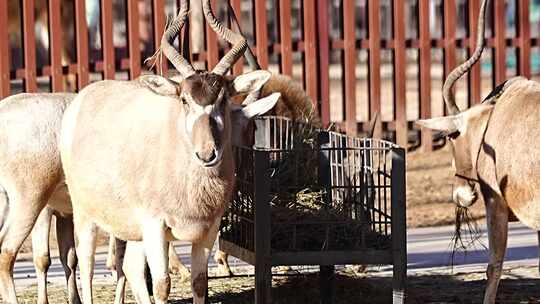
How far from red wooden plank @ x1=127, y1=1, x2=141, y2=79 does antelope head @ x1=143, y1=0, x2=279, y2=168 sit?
21.3ft

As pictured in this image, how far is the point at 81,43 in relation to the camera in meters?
14.8

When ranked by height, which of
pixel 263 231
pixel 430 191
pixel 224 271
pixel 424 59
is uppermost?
pixel 424 59

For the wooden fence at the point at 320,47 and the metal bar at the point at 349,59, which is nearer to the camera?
the wooden fence at the point at 320,47

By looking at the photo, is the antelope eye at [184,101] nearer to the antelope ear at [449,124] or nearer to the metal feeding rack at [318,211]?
the metal feeding rack at [318,211]

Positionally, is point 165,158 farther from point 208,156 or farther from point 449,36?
point 449,36

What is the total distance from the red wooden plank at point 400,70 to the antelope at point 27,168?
721 centimetres

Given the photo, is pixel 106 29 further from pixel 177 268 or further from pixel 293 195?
pixel 293 195

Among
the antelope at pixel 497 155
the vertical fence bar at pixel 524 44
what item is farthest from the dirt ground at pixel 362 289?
the vertical fence bar at pixel 524 44

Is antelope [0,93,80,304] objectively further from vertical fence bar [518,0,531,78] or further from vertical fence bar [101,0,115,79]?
vertical fence bar [518,0,531,78]

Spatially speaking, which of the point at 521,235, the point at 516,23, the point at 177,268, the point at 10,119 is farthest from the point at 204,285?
the point at 516,23

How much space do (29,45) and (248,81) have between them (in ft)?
22.9

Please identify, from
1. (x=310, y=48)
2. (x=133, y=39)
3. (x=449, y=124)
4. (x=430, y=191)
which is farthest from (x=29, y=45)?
(x=449, y=124)

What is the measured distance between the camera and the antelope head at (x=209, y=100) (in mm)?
7594

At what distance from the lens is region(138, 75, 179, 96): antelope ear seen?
7949 millimetres
